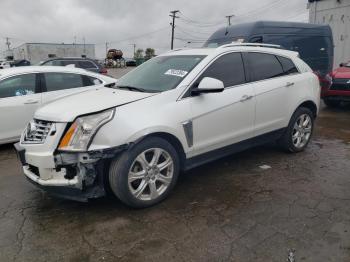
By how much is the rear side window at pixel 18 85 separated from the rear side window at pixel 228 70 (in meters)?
3.48

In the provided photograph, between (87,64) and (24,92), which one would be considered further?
(87,64)

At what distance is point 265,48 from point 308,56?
570 centimetres

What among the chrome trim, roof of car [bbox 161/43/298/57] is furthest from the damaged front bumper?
roof of car [bbox 161/43/298/57]

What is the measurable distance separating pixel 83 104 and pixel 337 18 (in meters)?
12.7

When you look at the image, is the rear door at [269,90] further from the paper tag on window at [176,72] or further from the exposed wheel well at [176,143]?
the exposed wheel well at [176,143]

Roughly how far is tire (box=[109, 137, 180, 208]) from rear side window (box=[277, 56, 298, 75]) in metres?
2.40

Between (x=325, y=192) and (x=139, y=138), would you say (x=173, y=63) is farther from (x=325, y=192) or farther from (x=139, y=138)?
(x=325, y=192)

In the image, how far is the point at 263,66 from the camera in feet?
14.6

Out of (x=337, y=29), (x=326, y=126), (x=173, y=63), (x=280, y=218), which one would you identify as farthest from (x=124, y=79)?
(x=337, y=29)

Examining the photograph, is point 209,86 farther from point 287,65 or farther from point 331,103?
point 331,103

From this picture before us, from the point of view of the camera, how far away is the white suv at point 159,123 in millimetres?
3000

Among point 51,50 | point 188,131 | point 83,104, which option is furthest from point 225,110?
point 51,50

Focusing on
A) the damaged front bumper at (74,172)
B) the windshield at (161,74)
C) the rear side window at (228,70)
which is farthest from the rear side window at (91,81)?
the damaged front bumper at (74,172)

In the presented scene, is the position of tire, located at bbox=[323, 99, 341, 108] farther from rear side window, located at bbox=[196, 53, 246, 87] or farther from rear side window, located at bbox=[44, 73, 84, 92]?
rear side window, located at bbox=[44, 73, 84, 92]
